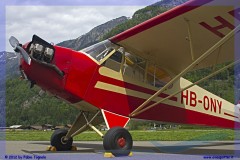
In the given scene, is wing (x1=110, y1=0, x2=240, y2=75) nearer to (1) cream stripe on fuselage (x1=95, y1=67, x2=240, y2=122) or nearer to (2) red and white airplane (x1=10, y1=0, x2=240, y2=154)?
(2) red and white airplane (x1=10, y1=0, x2=240, y2=154)

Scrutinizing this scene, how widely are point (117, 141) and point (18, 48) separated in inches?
116

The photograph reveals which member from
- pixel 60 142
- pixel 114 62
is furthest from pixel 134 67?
pixel 60 142

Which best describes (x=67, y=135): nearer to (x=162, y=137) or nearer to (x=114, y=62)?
(x=114, y=62)

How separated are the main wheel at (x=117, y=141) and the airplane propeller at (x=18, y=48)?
237 cm

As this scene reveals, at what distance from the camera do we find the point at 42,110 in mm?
88625

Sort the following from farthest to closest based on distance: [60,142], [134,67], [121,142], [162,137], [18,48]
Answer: [162,137] → [60,142] → [134,67] → [121,142] → [18,48]

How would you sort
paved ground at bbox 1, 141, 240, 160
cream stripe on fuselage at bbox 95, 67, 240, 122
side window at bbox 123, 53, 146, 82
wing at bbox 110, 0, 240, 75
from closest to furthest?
1. paved ground at bbox 1, 141, 240, 160
2. wing at bbox 110, 0, 240, 75
3. cream stripe on fuselage at bbox 95, 67, 240, 122
4. side window at bbox 123, 53, 146, 82

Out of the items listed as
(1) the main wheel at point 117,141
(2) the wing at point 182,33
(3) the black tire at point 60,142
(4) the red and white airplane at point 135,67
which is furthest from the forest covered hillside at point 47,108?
(1) the main wheel at point 117,141

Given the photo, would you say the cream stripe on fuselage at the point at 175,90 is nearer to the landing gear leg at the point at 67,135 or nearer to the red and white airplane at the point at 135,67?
the red and white airplane at the point at 135,67

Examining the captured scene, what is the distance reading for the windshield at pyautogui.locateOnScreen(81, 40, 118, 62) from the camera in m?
8.68

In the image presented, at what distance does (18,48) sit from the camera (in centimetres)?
759

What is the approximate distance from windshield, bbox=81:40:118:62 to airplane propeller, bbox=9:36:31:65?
1.65 meters

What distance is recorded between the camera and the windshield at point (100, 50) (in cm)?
868

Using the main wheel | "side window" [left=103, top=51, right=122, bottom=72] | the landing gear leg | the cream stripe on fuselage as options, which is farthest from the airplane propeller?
the landing gear leg
